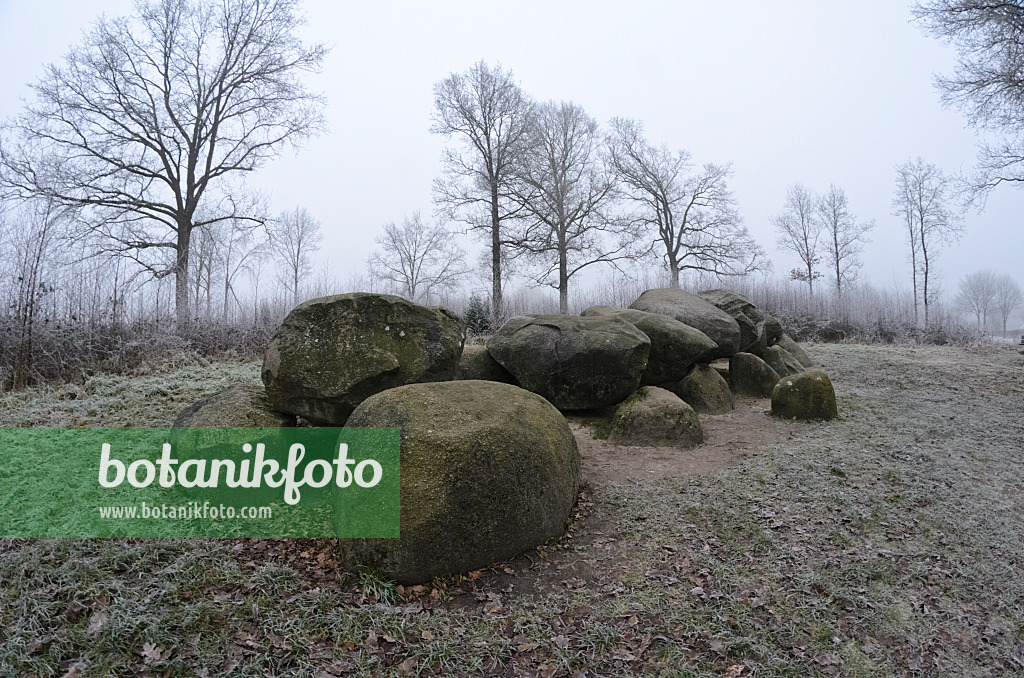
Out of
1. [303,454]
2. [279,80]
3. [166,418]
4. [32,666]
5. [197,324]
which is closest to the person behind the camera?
[32,666]

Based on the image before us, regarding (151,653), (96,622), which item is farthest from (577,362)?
(96,622)

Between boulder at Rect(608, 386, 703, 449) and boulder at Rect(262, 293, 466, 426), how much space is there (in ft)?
7.11

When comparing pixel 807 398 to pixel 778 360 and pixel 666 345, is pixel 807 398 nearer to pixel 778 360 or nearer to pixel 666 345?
pixel 666 345

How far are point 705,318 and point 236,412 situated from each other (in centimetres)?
626

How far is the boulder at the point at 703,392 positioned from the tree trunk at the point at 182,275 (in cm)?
981

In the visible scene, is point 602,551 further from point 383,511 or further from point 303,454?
point 303,454

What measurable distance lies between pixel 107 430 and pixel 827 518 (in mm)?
6480

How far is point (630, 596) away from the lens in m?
3.28

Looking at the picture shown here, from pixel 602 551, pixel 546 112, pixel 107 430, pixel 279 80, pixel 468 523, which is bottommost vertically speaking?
pixel 602 551

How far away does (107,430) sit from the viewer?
194 inches

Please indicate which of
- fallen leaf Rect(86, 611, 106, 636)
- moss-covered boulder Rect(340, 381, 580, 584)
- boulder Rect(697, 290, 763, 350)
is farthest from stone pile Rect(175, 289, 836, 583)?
fallen leaf Rect(86, 611, 106, 636)

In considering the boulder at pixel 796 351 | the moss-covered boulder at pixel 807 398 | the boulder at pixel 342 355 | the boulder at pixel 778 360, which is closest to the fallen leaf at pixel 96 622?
the boulder at pixel 342 355

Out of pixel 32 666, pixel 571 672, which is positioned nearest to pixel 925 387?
pixel 571 672

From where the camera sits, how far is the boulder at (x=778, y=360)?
8.44 m
